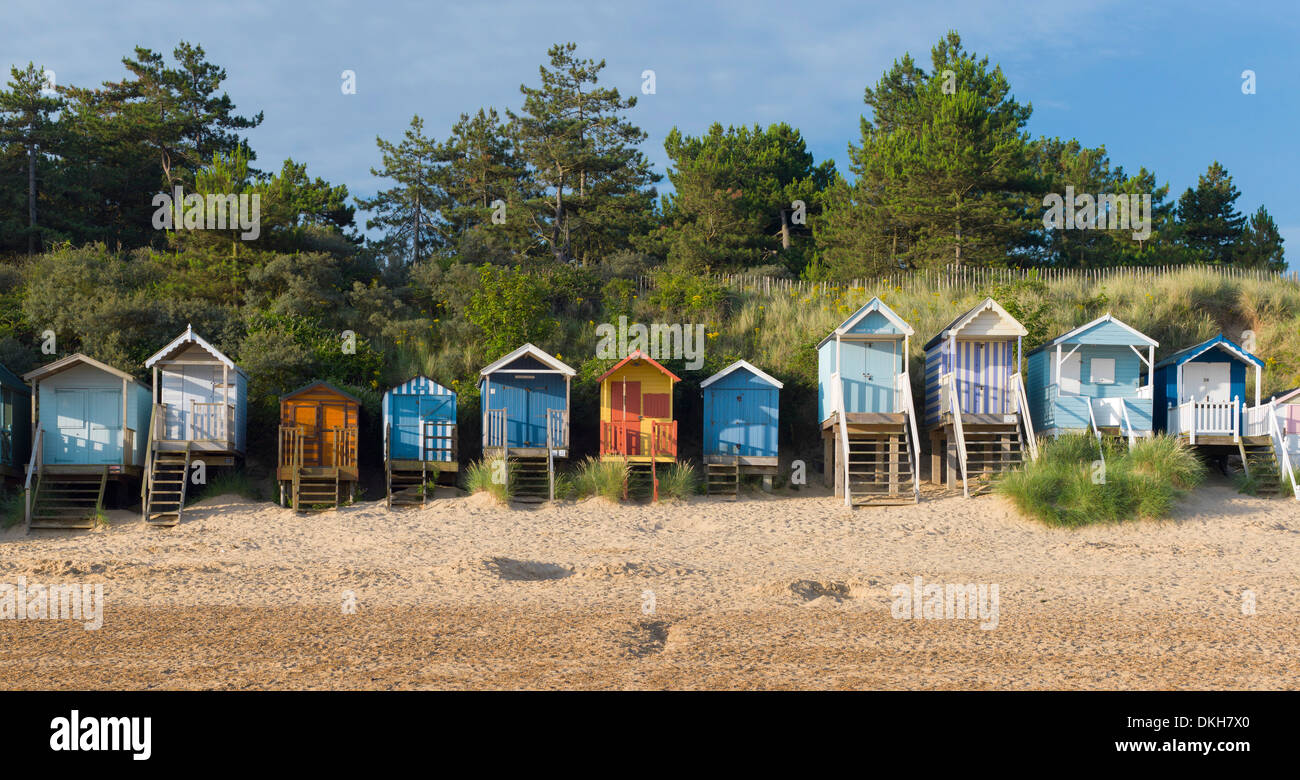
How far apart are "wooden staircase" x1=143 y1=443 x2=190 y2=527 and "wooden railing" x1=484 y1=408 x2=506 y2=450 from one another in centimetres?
679

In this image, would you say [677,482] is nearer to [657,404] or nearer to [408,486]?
[657,404]

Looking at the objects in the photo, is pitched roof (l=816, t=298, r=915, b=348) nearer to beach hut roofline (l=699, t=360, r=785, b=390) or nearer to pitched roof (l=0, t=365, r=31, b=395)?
beach hut roofline (l=699, t=360, r=785, b=390)

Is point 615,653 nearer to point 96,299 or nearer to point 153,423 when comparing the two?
point 153,423

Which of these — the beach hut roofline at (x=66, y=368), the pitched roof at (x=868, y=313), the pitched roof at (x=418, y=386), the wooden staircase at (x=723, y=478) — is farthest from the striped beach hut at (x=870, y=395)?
the beach hut roofline at (x=66, y=368)

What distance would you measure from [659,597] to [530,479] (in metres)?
10.4

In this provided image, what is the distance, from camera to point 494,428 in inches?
1031


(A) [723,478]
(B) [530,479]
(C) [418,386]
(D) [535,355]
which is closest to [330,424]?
(C) [418,386]

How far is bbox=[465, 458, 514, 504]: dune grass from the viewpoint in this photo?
24.3 m

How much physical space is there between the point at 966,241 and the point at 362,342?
22.5 metres

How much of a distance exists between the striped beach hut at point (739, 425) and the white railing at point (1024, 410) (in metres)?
5.75

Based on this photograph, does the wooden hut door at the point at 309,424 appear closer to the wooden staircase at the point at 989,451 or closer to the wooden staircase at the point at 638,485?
the wooden staircase at the point at 638,485

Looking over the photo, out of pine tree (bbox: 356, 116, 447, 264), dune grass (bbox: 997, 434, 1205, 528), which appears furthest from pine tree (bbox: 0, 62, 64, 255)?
dune grass (bbox: 997, 434, 1205, 528)

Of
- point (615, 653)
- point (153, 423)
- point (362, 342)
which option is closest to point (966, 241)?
point (362, 342)

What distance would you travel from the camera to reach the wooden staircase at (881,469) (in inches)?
966
